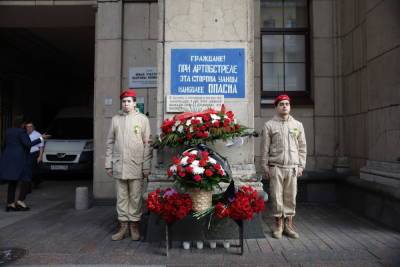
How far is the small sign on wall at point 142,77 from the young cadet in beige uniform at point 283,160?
3529mm

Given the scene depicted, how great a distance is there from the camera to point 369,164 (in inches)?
259

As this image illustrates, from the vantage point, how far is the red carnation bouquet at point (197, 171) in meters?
4.36

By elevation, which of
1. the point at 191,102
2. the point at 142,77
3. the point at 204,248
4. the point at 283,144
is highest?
the point at 142,77

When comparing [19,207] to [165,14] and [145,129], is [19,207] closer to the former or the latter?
[145,129]

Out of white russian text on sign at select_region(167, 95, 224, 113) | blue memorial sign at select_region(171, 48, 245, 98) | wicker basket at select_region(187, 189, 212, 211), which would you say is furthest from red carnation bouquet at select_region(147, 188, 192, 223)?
blue memorial sign at select_region(171, 48, 245, 98)

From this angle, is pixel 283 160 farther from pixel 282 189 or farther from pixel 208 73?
pixel 208 73

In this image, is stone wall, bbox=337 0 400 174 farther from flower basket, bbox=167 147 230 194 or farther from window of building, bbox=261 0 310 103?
flower basket, bbox=167 147 230 194

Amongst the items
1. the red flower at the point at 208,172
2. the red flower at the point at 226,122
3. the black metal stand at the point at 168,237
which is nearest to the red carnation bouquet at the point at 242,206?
the red flower at the point at 208,172

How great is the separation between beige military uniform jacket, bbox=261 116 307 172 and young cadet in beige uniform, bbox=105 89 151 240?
1.73 metres

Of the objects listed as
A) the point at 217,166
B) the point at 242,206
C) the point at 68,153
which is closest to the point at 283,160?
the point at 242,206

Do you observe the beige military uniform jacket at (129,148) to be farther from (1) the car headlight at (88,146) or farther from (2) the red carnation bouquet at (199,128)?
(1) the car headlight at (88,146)

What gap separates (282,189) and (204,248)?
1.44m

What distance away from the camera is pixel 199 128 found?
471 centimetres

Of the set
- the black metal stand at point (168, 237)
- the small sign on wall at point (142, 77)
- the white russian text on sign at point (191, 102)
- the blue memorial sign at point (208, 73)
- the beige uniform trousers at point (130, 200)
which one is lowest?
the black metal stand at point (168, 237)
